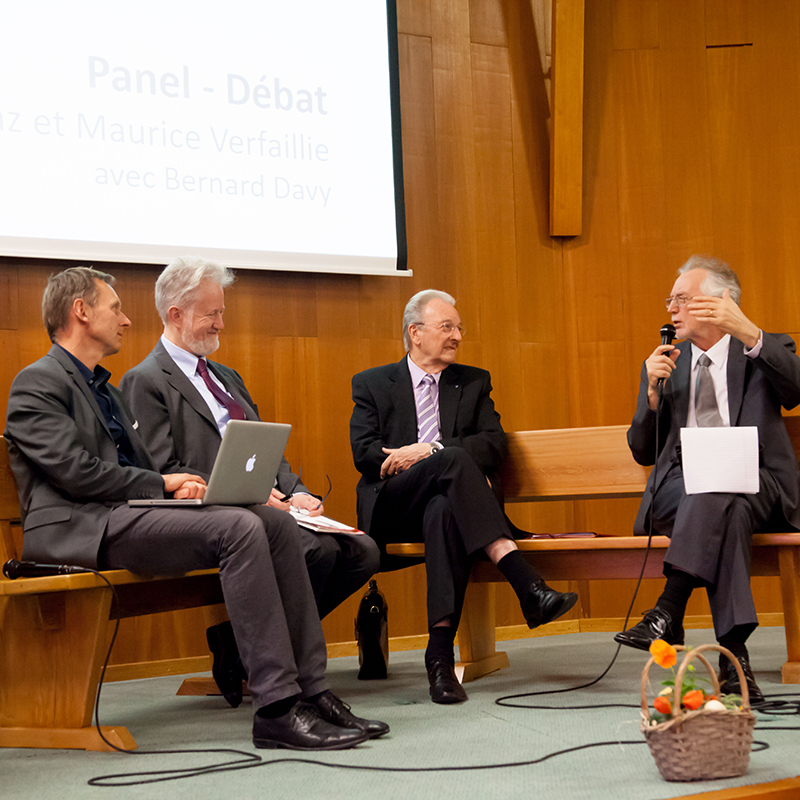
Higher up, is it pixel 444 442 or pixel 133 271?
pixel 133 271

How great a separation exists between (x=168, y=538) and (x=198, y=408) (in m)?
0.69

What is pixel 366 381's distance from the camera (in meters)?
3.48

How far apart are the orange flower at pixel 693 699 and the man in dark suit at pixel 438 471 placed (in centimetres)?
84

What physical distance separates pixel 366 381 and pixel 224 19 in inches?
64.4

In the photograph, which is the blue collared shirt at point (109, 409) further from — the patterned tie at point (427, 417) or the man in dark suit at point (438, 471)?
the patterned tie at point (427, 417)

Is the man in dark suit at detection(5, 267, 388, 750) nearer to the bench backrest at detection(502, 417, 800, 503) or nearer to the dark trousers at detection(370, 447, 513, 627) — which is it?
the dark trousers at detection(370, 447, 513, 627)

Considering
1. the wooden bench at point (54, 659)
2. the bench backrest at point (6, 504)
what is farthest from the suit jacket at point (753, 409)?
the bench backrest at point (6, 504)

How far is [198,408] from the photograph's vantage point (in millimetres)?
2947

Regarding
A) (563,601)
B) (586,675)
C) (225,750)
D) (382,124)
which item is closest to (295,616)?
(225,750)

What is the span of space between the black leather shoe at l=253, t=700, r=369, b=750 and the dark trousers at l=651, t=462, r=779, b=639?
1020mm

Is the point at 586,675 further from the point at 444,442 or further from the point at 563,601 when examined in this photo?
the point at 444,442

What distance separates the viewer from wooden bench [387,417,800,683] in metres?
2.86

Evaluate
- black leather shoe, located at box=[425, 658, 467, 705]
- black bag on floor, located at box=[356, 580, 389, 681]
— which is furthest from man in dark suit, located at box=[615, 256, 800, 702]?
black bag on floor, located at box=[356, 580, 389, 681]

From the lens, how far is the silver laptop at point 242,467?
233 cm
